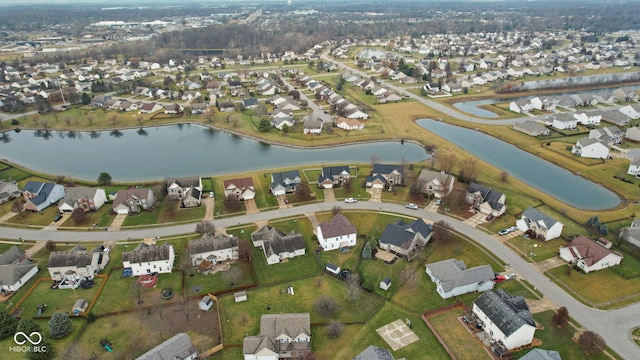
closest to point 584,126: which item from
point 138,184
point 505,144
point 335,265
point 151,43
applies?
point 505,144

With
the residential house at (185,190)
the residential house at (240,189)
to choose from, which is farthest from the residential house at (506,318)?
the residential house at (185,190)

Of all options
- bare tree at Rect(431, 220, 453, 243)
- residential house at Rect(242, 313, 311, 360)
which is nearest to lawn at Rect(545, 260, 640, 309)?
bare tree at Rect(431, 220, 453, 243)

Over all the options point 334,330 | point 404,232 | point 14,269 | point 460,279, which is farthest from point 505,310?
point 14,269

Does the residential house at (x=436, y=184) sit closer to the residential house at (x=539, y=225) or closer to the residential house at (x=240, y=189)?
the residential house at (x=539, y=225)

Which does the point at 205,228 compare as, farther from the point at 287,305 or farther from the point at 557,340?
the point at 557,340

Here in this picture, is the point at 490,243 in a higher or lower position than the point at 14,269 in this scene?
lower

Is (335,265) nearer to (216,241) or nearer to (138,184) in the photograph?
(216,241)

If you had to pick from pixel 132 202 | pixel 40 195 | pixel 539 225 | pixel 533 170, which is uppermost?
pixel 539 225
